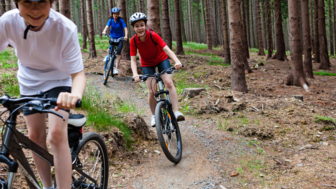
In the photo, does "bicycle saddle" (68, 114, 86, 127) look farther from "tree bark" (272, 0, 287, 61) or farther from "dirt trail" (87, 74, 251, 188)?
→ "tree bark" (272, 0, 287, 61)

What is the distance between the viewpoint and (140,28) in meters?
4.84

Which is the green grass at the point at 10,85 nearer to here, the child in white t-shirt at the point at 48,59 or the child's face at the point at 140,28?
the child's face at the point at 140,28

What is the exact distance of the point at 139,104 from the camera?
26.0 ft

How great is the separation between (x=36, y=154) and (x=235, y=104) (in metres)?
5.70

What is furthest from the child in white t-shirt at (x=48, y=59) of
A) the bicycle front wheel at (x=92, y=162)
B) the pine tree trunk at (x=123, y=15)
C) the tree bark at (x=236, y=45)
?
the pine tree trunk at (x=123, y=15)

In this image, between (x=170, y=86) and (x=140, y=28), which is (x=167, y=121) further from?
(x=140, y=28)

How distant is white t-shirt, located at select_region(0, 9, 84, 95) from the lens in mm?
2053

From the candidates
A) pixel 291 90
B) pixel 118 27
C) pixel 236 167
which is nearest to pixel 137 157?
pixel 236 167

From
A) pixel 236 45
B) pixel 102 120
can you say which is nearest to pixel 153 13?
pixel 236 45

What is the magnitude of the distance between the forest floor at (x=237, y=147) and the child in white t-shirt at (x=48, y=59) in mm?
1829

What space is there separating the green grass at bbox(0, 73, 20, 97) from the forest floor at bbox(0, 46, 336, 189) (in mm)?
2073

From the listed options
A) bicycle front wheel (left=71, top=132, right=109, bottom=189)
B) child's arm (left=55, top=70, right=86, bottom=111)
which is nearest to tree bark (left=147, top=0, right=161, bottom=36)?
bicycle front wheel (left=71, top=132, right=109, bottom=189)

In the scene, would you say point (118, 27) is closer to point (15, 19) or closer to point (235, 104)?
point (235, 104)

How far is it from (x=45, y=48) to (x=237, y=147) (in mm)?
4133
